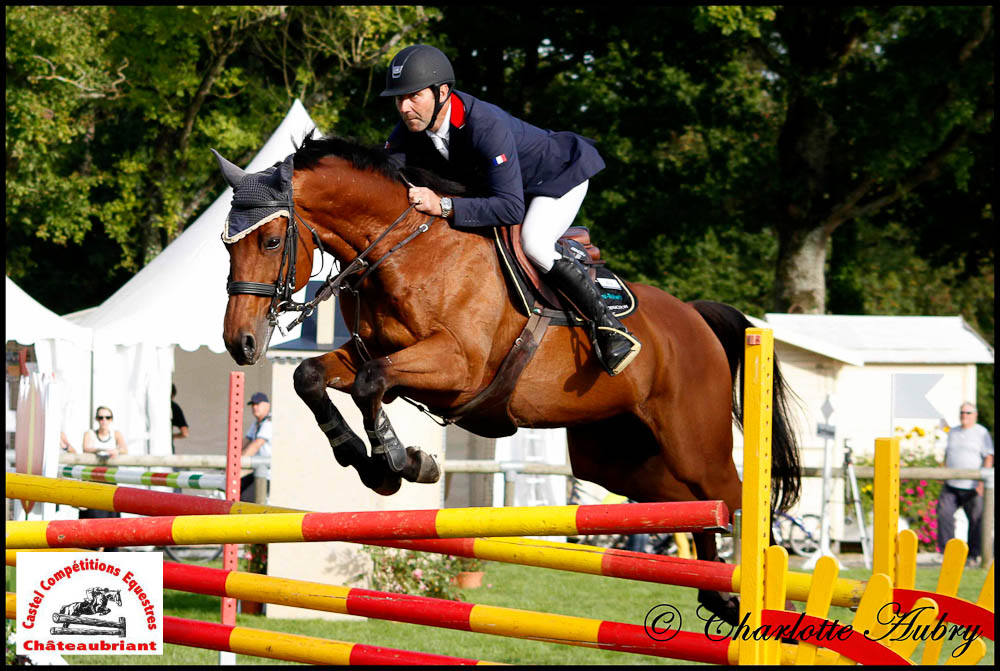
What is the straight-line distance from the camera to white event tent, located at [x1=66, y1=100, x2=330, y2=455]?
10.7 meters

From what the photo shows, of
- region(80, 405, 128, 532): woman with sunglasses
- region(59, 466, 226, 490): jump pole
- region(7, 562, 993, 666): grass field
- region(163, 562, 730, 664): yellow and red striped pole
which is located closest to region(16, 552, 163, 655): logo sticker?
region(163, 562, 730, 664): yellow and red striped pole

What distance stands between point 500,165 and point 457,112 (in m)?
0.23

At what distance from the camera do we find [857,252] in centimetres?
2166

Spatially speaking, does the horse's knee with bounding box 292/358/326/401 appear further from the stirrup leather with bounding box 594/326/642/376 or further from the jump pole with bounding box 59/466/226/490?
the jump pole with bounding box 59/466/226/490

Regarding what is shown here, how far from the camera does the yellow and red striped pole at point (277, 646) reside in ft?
10.6

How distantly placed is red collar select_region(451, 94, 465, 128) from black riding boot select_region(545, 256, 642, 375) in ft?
1.89

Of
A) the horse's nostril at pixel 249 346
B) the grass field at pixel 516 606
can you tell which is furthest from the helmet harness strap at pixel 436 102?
the grass field at pixel 516 606

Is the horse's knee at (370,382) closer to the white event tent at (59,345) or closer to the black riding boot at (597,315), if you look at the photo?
the black riding boot at (597,315)

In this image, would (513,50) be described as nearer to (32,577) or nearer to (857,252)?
(857,252)

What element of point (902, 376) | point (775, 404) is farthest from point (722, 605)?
point (902, 376)

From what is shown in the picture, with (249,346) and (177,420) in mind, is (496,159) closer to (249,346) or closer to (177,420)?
(249,346)

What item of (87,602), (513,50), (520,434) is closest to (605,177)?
(513,50)

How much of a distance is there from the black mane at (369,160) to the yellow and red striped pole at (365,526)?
54.7 inches

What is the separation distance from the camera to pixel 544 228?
3758 mm
